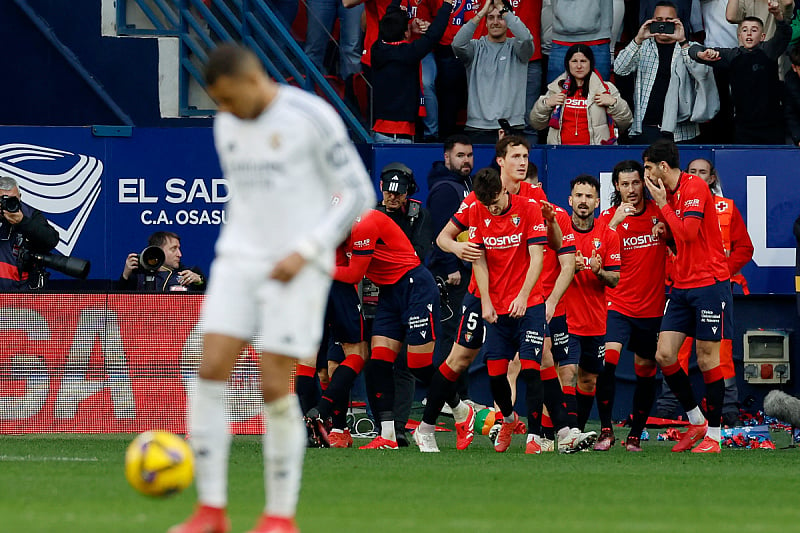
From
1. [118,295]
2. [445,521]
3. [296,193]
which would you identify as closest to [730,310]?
[118,295]

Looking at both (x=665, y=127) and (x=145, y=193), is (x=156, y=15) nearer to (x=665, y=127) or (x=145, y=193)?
(x=145, y=193)

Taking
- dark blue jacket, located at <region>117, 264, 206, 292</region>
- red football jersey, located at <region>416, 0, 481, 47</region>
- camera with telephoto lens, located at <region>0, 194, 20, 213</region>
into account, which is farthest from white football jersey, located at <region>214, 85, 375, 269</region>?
red football jersey, located at <region>416, 0, 481, 47</region>

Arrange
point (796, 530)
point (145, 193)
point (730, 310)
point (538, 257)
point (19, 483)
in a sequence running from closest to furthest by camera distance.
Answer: point (796, 530), point (19, 483), point (538, 257), point (730, 310), point (145, 193)

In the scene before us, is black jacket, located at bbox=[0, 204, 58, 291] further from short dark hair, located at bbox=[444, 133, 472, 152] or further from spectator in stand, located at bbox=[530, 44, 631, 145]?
spectator in stand, located at bbox=[530, 44, 631, 145]

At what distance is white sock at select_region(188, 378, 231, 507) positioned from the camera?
6.17 m

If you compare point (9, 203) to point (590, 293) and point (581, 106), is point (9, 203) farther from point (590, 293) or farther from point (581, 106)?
point (581, 106)

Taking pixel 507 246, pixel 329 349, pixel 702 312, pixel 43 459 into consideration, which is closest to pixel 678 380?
pixel 702 312

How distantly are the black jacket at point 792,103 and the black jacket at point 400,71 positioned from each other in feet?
12.6

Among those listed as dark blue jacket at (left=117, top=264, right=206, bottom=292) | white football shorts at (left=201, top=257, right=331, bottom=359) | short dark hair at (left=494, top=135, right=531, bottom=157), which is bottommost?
white football shorts at (left=201, top=257, right=331, bottom=359)

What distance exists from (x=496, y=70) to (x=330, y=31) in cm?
207

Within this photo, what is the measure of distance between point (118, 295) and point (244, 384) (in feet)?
4.40

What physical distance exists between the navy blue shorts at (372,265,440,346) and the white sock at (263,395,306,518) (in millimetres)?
6094

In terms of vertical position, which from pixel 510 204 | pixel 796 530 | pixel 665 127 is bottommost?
pixel 796 530

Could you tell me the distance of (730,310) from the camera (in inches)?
486
